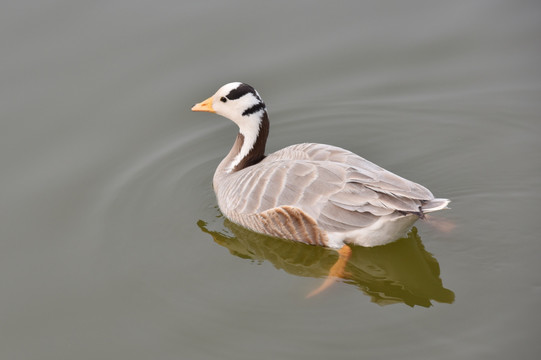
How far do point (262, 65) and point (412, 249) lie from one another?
4423 millimetres

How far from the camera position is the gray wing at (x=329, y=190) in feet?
24.2

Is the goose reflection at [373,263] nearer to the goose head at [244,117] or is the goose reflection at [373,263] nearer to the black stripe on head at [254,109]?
the goose head at [244,117]

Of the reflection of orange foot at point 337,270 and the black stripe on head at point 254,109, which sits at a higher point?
the black stripe on head at point 254,109

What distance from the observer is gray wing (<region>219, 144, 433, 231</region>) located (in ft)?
24.2

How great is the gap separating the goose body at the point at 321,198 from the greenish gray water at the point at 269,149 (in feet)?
0.97

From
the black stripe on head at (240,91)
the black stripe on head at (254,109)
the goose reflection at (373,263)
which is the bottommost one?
the goose reflection at (373,263)

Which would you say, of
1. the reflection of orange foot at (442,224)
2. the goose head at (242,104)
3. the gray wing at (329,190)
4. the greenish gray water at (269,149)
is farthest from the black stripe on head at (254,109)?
the reflection of orange foot at (442,224)

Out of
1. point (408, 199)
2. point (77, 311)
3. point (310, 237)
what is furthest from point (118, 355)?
point (408, 199)

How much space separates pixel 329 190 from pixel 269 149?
238 centimetres

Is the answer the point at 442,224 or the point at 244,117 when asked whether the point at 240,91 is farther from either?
the point at 442,224

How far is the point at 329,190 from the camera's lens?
7652mm

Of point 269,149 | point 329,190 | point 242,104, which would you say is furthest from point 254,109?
point 329,190

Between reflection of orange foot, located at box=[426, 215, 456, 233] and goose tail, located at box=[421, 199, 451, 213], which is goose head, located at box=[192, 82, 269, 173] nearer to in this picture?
reflection of orange foot, located at box=[426, 215, 456, 233]

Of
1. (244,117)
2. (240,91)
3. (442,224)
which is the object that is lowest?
(442,224)
